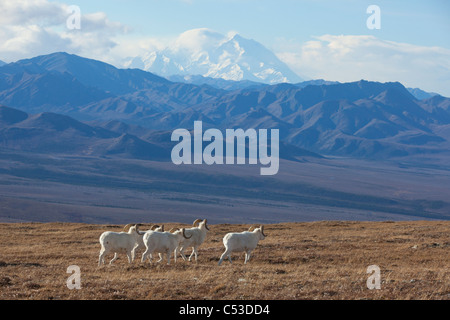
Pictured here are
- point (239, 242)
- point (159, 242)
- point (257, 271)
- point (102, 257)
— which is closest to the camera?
point (257, 271)

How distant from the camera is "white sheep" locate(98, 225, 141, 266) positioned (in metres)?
21.2

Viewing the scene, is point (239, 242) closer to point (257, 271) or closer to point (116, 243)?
point (257, 271)

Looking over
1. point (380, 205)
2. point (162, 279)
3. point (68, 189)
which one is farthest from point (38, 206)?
point (162, 279)

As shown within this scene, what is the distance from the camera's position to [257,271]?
19.7m

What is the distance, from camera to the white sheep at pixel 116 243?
21.2 m

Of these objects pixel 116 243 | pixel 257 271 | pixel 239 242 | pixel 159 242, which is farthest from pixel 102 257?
pixel 257 271

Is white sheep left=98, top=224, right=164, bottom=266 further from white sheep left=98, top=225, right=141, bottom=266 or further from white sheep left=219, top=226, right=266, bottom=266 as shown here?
white sheep left=219, top=226, right=266, bottom=266

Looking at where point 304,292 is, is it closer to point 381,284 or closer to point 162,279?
point 381,284

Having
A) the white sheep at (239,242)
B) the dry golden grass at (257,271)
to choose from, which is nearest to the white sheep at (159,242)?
the dry golden grass at (257,271)

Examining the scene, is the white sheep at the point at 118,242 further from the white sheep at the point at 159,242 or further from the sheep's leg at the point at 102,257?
the white sheep at the point at 159,242

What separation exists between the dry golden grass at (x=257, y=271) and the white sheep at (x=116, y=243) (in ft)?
1.93

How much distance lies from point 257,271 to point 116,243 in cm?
549

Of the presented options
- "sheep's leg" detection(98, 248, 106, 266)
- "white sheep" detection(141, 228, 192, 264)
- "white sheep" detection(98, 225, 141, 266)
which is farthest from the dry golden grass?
"white sheep" detection(98, 225, 141, 266)
